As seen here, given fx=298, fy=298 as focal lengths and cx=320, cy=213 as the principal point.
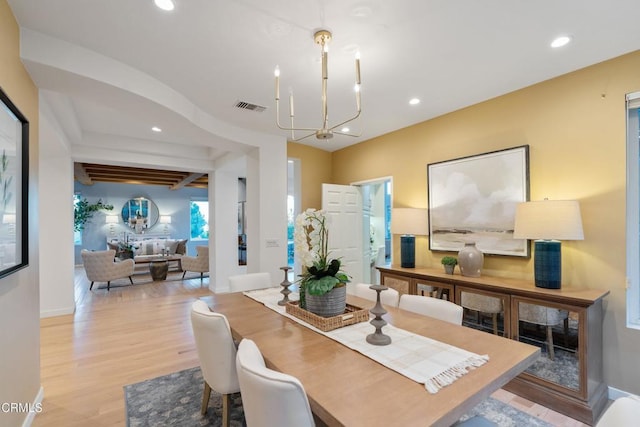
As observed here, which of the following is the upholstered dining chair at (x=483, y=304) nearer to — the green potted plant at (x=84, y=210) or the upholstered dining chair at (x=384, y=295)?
the upholstered dining chair at (x=384, y=295)

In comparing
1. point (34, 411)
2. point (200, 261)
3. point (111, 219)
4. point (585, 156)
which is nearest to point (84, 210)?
point (111, 219)

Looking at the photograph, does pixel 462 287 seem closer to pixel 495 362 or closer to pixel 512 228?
pixel 512 228

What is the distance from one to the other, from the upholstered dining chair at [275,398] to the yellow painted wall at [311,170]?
3951 mm

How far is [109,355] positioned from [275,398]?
3.16 m

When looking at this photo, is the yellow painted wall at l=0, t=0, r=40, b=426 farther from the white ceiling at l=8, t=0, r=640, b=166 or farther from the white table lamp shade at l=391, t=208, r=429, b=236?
the white table lamp shade at l=391, t=208, r=429, b=236

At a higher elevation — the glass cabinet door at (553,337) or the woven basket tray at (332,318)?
the woven basket tray at (332,318)

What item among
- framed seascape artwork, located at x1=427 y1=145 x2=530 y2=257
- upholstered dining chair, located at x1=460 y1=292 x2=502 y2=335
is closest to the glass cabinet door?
upholstered dining chair, located at x1=460 y1=292 x2=502 y2=335

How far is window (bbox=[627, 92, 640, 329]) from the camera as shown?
7.57 feet

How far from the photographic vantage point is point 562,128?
2635 mm

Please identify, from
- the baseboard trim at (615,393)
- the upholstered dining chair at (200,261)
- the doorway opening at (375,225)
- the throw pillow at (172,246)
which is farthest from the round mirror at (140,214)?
the baseboard trim at (615,393)

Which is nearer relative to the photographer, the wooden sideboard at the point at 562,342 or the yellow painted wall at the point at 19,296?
the yellow painted wall at the point at 19,296

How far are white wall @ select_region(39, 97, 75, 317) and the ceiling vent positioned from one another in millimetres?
2997

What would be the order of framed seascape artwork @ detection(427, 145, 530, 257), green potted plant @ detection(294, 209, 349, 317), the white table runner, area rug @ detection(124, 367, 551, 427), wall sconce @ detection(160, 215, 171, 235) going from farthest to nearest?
wall sconce @ detection(160, 215, 171, 235)
framed seascape artwork @ detection(427, 145, 530, 257)
area rug @ detection(124, 367, 551, 427)
green potted plant @ detection(294, 209, 349, 317)
the white table runner

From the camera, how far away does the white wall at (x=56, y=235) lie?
4457mm
